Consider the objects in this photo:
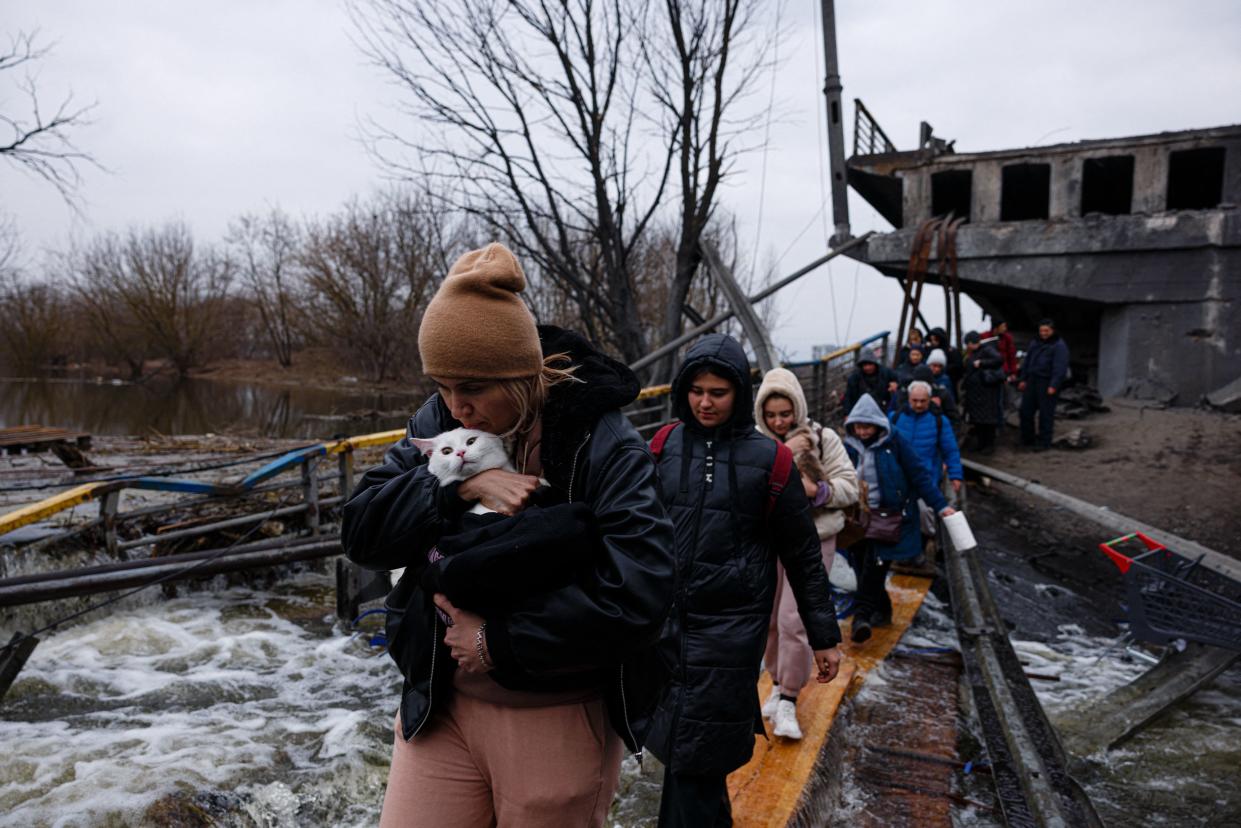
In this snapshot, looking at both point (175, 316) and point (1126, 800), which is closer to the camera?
point (1126, 800)

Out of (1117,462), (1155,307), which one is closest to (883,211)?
(1155,307)

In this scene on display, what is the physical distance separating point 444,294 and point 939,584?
250 inches

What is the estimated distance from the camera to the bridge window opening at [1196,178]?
52.0ft

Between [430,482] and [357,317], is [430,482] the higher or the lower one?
the lower one

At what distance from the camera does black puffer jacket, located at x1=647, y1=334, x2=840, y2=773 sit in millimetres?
2635

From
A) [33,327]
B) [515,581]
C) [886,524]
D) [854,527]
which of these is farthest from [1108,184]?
[33,327]

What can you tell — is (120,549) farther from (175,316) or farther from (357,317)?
(175,316)

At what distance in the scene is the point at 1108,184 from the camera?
1889cm

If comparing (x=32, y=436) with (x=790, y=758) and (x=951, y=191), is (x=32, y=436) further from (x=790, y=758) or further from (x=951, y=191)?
(x=951, y=191)

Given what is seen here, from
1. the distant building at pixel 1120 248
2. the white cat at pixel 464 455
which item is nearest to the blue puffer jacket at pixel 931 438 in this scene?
the white cat at pixel 464 455

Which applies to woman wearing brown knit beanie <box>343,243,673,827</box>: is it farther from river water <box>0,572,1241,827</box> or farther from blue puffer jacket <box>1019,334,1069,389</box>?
blue puffer jacket <box>1019,334,1069,389</box>

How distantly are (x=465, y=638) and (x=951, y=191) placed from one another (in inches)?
820

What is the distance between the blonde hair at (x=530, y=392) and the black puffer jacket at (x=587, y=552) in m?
0.02

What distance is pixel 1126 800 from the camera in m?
4.20
